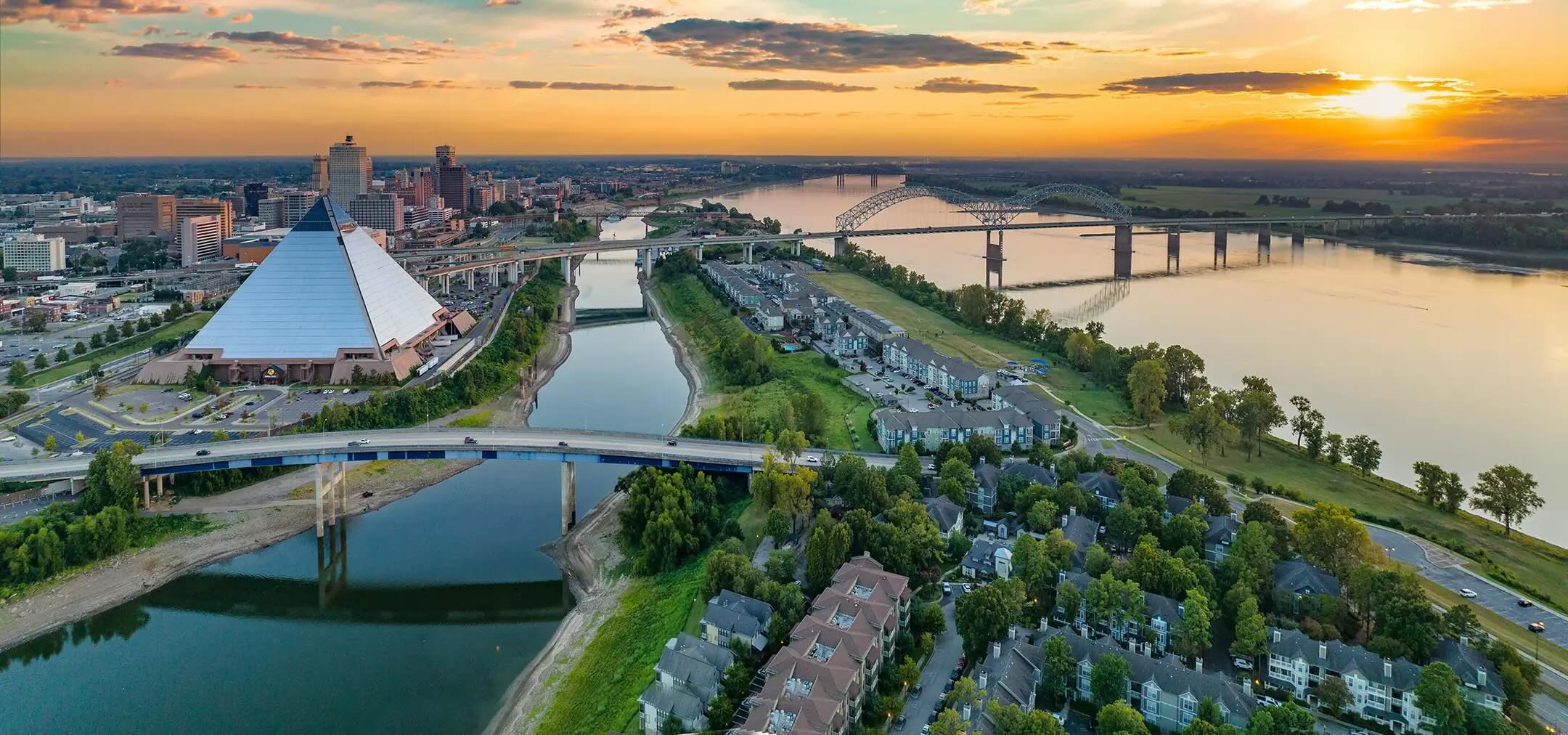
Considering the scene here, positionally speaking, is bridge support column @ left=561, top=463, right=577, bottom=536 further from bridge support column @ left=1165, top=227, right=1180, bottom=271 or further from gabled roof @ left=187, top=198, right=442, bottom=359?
bridge support column @ left=1165, top=227, right=1180, bottom=271

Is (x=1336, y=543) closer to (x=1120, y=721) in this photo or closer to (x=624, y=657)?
(x=1120, y=721)

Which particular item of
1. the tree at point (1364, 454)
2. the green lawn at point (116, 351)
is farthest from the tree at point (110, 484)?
the tree at point (1364, 454)

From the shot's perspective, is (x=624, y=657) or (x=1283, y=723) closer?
(x=1283, y=723)

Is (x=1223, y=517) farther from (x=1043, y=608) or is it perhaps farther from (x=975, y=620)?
(x=975, y=620)

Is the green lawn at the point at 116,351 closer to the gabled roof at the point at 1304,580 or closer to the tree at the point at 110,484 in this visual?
the tree at the point at 110,484

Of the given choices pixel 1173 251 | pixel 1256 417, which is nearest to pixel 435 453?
pixel 1256 417

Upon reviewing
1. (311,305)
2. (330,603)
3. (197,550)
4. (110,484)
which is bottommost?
(330,603)

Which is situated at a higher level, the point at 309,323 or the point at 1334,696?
the point at 309,323

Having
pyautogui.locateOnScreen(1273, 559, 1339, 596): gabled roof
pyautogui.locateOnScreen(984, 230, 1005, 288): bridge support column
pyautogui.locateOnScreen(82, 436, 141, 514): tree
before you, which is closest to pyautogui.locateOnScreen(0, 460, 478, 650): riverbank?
pyautogui.locateOnScreen(82, 436, 141, 514): tree
